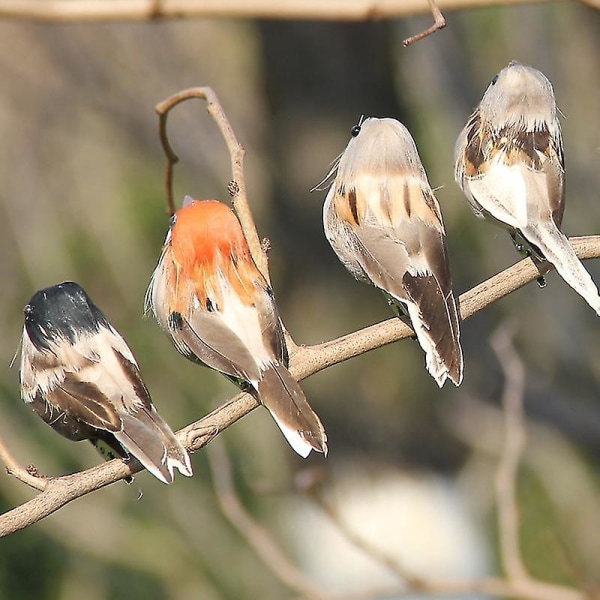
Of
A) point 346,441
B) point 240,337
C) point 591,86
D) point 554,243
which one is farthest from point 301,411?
point 346,441

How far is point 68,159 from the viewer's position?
32.7 feet

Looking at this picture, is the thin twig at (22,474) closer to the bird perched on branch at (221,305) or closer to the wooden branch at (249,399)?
the wooden branch at (249,399)

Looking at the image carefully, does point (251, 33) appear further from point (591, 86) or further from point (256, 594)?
point (256, 594)

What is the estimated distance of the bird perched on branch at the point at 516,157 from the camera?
334cm

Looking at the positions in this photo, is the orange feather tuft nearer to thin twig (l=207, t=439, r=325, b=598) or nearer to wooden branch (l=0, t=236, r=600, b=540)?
wooden branch (l=0, t=236, r=600, b=540)

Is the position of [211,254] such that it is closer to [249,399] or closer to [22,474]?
[249,399]

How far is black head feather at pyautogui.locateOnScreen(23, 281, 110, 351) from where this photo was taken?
3.32 metres

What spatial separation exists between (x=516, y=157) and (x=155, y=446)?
1.40 metres

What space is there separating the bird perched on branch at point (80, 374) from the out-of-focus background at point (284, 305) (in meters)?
4.06

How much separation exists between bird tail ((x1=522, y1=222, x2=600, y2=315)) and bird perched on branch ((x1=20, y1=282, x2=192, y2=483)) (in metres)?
1.14

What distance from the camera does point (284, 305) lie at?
9.38 meters

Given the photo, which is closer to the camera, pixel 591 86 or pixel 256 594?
pixel 591 86

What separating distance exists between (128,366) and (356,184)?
0.87m

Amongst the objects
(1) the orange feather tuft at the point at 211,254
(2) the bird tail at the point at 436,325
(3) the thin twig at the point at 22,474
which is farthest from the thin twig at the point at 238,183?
(3) the thin twig at the point at 22,474
